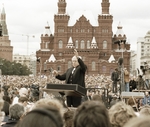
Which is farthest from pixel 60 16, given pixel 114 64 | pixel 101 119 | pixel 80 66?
pixel 101 119

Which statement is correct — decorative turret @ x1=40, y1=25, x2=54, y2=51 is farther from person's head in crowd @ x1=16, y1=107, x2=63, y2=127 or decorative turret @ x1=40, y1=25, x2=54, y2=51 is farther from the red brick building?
person's head in crowd @ x1=16, y1=107, x2=63, y2=127

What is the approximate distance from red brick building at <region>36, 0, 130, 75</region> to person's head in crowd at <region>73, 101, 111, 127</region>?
10211 cm

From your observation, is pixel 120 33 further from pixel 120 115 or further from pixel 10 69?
pixel 120 115

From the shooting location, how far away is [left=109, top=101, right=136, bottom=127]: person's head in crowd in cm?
468

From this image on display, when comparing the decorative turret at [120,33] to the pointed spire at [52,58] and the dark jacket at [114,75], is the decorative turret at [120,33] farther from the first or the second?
the dark jacket at [114,75]

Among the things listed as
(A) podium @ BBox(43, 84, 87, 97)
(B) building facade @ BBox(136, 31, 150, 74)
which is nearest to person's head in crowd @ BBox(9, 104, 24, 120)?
(A) podium @ BBox(43, 84, 87, 97)

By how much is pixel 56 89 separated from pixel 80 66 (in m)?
1.78

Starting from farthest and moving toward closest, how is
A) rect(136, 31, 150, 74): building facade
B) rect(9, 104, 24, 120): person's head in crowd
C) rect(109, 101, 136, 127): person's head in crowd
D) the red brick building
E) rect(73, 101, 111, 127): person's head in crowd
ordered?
rect(136, 31, 150, 74): building facade
the red brick building
rect(9, 104, 24, 120): person's head in crowd
rect(109, 101, 136, 127): person's head in crowd
rect(73, 101, 111, 127): person's head in crowd

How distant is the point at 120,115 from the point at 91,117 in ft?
4.41

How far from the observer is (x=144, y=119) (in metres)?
2.87

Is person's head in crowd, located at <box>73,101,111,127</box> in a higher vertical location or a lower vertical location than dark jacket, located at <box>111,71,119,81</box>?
lower

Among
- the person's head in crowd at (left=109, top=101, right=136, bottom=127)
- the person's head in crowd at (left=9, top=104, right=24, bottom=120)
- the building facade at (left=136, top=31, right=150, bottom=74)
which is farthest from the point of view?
the building facade at (left=136, top=31, right=150, bottom=74)

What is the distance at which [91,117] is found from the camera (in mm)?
3443

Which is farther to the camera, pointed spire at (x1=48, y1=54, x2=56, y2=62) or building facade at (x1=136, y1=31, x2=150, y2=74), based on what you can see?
building facade at (x1=136, y1=31, x2=150, y2=74)
